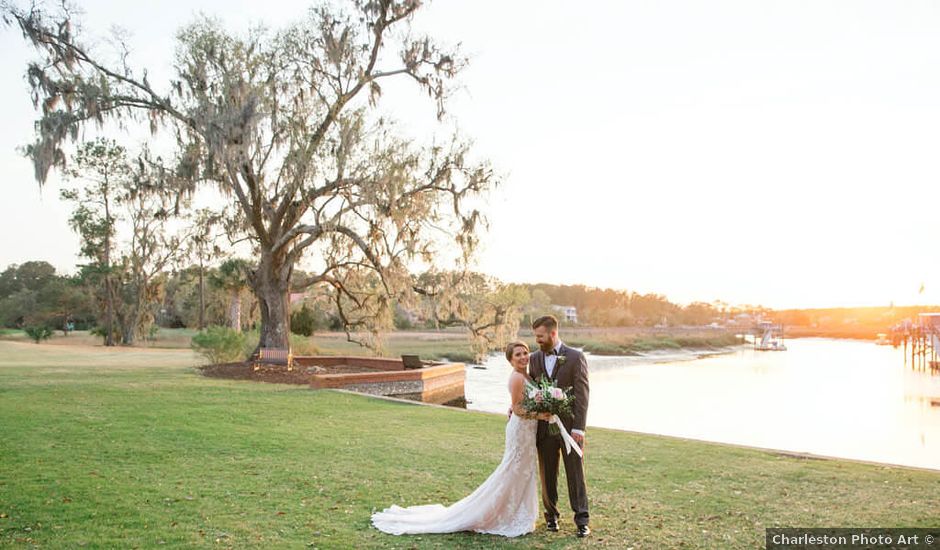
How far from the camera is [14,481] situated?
263 inches

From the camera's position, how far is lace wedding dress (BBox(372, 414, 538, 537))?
5.45 meters

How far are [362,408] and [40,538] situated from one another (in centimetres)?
866

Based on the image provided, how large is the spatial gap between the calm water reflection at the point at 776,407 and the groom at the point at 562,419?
1019 cm

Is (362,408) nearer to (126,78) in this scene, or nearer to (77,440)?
(77,440)

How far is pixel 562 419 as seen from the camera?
18.0 feet

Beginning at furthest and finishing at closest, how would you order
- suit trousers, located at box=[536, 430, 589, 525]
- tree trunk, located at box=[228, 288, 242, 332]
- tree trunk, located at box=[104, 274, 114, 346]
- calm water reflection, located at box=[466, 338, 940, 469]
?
tree trunk, located at box=[104, 274, 114, 346]
tree trunk, located at box=[228, 288, 242, 332]
calm water reflection, located at box=[466, 338, 940, 469]
suit trousers, located at box=[536, 430, 589, 525]

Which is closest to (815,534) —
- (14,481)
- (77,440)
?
(14,481)

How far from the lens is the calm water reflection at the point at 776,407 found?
15.3m

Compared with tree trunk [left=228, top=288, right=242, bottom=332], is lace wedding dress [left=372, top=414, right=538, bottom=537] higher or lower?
lower

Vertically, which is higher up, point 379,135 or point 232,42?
point 232,42

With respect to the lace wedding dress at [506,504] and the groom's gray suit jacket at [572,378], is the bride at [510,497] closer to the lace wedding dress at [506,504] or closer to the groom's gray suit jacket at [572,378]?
the lace wedding dress at [506,504]

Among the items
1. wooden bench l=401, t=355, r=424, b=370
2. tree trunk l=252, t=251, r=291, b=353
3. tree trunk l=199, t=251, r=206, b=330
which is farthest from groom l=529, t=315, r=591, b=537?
tree trunk l=199, t=251, r=206, b=330

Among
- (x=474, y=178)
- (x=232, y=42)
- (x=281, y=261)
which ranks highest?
(x=232, y=42)

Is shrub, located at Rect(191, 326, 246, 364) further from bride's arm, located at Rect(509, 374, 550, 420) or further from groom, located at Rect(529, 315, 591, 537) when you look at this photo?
bride's arm, located at Rect(509, 374, 550, 420)
